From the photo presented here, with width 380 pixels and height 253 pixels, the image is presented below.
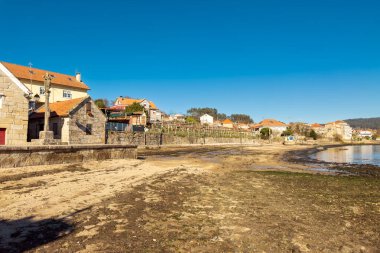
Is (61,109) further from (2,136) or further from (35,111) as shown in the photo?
(2,136)

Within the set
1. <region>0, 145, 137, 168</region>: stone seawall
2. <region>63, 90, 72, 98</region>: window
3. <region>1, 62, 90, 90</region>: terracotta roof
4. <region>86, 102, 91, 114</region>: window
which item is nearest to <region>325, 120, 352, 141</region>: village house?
<region>1, 62, 90, 90</region>: terracotta roof

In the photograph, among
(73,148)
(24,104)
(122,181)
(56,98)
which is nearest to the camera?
(122,181)

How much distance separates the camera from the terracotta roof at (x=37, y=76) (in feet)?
153

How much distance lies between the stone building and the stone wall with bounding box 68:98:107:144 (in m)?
6.84

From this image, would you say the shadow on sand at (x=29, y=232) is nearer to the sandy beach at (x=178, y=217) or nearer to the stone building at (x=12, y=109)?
the sandy beach at (x=178, y=217)

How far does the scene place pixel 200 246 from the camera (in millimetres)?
4855

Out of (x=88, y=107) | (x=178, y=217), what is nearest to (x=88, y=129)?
(x=88, y=107)

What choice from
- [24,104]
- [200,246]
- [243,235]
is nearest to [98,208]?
[200,246]

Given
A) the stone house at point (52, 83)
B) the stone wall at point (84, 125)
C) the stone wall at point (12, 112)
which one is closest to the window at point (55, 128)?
the stone wall at point (84, 125)

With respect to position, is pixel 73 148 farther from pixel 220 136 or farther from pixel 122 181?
pixel 220 136

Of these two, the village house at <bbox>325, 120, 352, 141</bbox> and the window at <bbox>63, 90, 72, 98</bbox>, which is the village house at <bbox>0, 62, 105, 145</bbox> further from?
the village house at <bbox>325, 120, 352, 141</bbox>

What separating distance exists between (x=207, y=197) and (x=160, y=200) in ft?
5.50

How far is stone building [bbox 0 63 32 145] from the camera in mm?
21016

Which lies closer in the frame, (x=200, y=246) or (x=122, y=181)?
(x=200, y=246)
